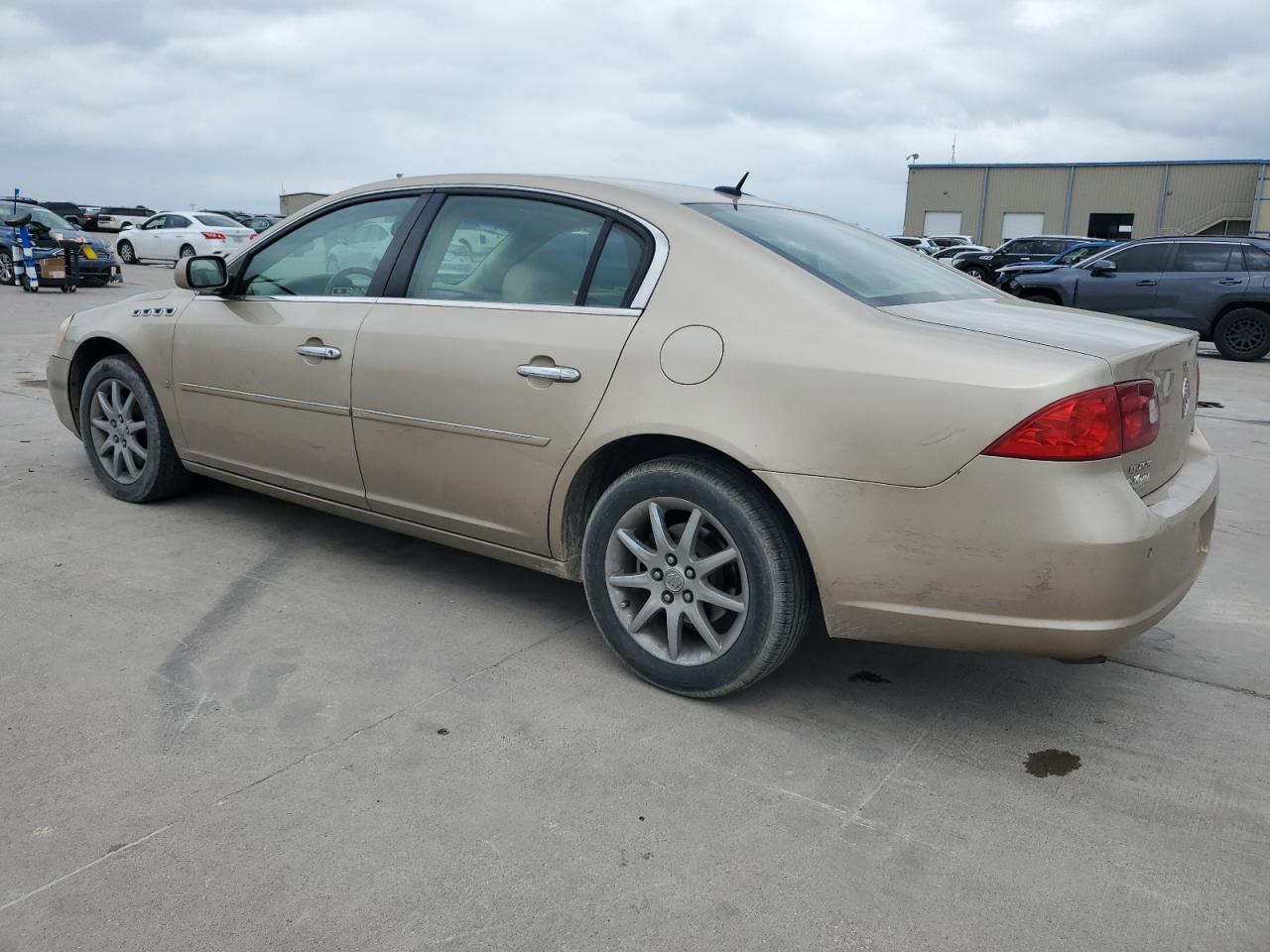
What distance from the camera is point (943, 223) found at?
2121 inches

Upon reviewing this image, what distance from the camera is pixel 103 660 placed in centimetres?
319

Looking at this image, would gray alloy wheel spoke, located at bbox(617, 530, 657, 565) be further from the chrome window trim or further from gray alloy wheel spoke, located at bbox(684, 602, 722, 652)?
the chrome window trim

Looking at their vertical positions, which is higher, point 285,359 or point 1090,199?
point 1090,199

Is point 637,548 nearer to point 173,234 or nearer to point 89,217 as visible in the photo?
point 173,234

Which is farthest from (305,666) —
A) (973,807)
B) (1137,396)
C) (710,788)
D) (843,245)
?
(1137,396)

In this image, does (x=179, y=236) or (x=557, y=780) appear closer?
(x=557, y=780)

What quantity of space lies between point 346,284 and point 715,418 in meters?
1.76

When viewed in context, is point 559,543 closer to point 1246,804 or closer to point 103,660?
point 103,660

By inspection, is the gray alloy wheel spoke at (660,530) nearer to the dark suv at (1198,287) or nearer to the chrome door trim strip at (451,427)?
the chrome door trim strip at (451,427)

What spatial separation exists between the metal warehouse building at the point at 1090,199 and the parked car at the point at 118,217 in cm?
3707

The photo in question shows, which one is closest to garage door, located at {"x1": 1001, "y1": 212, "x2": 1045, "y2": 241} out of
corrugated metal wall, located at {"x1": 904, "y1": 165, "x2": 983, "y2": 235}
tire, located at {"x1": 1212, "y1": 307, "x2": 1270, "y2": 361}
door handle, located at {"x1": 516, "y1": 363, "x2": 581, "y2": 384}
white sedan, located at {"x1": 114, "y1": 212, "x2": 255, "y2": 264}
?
corrugated metal wall, located at {"x1": 904, "y1": 165, "x2": 983, "y2": 235}

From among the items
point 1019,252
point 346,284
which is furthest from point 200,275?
point 1019,252

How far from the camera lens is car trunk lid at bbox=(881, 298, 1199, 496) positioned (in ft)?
8.61

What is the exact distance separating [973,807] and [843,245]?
1865 millimetres
